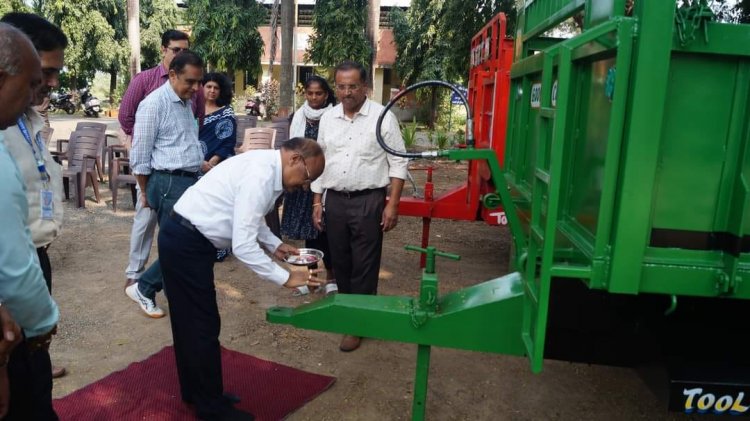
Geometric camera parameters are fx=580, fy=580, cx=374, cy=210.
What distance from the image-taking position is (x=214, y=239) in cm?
265

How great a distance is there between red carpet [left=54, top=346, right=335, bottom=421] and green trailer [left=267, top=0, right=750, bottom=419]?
1.12 metres

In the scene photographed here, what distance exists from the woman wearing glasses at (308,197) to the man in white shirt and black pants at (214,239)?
1922mm

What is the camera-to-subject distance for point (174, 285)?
2.68 meters

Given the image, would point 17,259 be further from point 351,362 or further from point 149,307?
point 149,307

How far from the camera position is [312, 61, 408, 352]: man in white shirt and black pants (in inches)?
142

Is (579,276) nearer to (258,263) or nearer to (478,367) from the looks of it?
(258,263)

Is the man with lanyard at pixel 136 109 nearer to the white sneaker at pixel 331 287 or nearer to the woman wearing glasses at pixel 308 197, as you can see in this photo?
the woman wearing glasses at pixel 308 197

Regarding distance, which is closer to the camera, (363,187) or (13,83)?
(13,83)

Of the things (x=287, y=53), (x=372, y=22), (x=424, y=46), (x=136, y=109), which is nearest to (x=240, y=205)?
(x=136, y=109)

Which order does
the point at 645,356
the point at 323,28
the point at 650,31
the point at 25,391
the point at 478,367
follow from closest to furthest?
the point at 650,31 < the point at 25,391 < the point at 645,356 < the point at 478,367 < the point at 323,28

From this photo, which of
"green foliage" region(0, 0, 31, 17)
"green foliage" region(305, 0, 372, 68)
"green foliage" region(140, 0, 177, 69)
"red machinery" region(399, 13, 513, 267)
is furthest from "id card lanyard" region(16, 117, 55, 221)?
"green foliage" region(140, 0, 177, 69)

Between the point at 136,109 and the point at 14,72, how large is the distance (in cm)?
302

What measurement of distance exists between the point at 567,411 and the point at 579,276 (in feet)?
5.49

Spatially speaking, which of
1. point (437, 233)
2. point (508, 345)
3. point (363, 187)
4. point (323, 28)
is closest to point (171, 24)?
point (323, 28)
